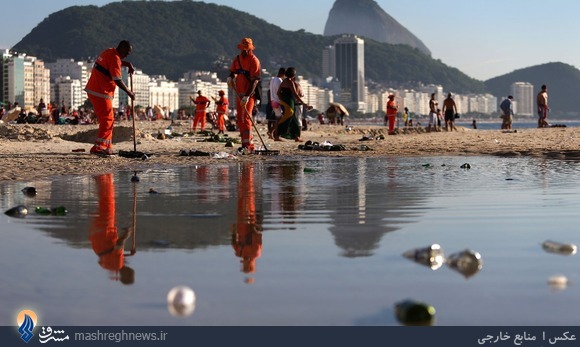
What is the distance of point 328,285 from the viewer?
11.6 ft

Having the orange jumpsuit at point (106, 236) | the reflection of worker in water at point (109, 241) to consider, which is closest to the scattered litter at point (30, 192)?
the orange jumpsuit at point (106, 236)

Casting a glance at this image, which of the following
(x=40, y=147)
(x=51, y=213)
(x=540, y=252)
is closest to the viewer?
(x=540, y=252)

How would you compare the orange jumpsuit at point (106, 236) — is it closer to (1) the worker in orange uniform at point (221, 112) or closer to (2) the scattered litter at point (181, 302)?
(2) the scattered litter at point (181, 302)

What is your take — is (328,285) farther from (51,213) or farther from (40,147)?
(40,147)

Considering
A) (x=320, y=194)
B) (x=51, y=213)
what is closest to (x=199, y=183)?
(x=320, y=194)

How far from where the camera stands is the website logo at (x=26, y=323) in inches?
111

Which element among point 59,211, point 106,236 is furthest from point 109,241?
point 59,211

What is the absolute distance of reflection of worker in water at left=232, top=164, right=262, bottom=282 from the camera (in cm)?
418

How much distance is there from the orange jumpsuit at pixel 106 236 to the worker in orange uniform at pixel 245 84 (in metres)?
7.32

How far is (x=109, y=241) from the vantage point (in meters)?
4.77

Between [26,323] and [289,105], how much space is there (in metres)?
14.3

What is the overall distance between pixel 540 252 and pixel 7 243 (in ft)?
8.95

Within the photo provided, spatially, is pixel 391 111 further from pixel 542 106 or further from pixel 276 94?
pixel 276 94

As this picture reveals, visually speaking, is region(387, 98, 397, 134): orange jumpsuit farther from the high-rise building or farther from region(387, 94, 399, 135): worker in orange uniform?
the high-rise building
